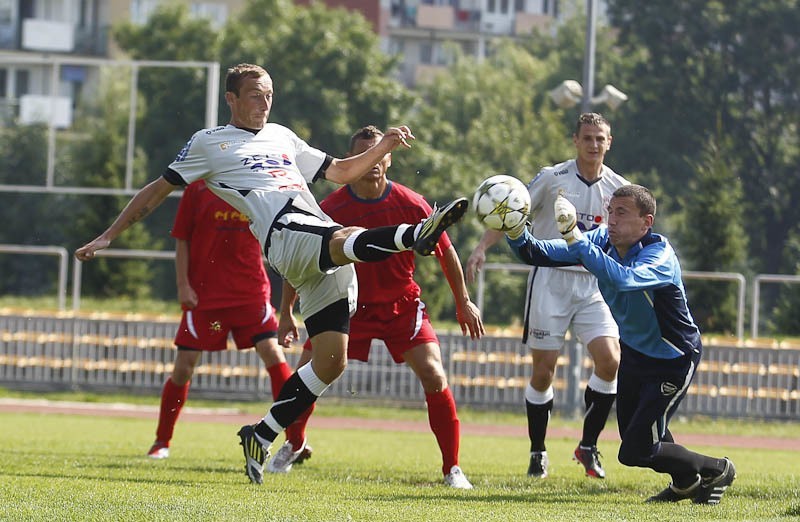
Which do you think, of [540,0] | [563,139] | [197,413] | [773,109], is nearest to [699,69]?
[773,109]

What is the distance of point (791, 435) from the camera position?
57.6 feet

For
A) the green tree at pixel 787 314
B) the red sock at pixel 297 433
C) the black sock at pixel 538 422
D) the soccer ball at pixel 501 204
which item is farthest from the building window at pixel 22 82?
the soccer ball at pixel 501 204

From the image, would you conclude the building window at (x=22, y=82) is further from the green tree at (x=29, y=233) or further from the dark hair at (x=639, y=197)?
the dark hair at (x=639, y=197)

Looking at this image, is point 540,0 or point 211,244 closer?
point 211,244

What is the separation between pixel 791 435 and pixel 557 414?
316 cm

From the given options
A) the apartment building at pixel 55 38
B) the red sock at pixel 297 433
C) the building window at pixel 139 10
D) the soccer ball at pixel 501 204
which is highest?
the building window at pixel 139 10

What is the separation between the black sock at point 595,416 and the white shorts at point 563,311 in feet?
1.31

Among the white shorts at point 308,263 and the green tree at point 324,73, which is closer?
the white shorts at point 308,263

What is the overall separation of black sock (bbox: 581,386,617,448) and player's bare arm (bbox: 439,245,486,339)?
52.9 inches

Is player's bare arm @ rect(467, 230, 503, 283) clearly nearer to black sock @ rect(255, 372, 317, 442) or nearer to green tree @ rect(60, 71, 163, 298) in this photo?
black sock @ rect(255, 372, 317, 442)

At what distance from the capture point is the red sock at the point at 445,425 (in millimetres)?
8422

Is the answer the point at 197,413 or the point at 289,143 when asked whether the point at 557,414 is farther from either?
the point at 289,143

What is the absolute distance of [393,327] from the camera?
863 centimetres

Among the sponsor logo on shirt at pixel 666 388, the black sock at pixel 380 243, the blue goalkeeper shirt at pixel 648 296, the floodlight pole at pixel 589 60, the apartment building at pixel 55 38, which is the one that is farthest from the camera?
the apartment building at pixel 55 38
